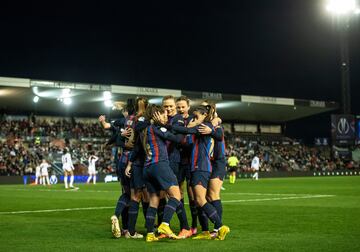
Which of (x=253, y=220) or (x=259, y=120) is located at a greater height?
(x=259, y=120)

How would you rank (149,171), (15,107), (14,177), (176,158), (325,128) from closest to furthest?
(149,171) < (176,158) < (14,177) < (15,107) < (325,128)

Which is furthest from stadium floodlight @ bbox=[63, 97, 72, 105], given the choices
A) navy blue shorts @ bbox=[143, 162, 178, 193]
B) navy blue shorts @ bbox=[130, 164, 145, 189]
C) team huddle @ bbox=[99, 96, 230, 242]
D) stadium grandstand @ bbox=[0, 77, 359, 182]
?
navy blue shorts @ bbox=[143, 162, 178, 193]

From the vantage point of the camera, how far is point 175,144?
8906 mm

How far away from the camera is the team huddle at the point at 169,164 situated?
8281mm

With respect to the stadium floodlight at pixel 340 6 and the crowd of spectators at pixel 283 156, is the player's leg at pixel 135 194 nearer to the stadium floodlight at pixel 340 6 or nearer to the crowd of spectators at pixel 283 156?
the stadium floodlight at pixel 340 6

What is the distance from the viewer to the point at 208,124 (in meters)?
8.56

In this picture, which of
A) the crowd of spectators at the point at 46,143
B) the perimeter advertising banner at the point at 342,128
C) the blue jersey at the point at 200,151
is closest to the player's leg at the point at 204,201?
the blue jersey at the point at 200,151

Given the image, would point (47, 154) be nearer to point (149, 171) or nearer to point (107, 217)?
point (107, 217)

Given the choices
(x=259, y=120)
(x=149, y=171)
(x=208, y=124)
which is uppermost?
(x=259, y=120)

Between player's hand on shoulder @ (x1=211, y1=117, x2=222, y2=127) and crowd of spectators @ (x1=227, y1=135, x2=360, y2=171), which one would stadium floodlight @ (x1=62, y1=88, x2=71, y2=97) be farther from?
player's hand on shoulder @ (x1=211, y1=117, x2=222, y2=127)

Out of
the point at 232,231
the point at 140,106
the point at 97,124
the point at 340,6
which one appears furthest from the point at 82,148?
the point at 140,106

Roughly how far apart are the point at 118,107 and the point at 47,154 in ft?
122

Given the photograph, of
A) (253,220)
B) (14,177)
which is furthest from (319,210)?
(14,177)

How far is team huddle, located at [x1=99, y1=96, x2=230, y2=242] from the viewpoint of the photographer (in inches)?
326
